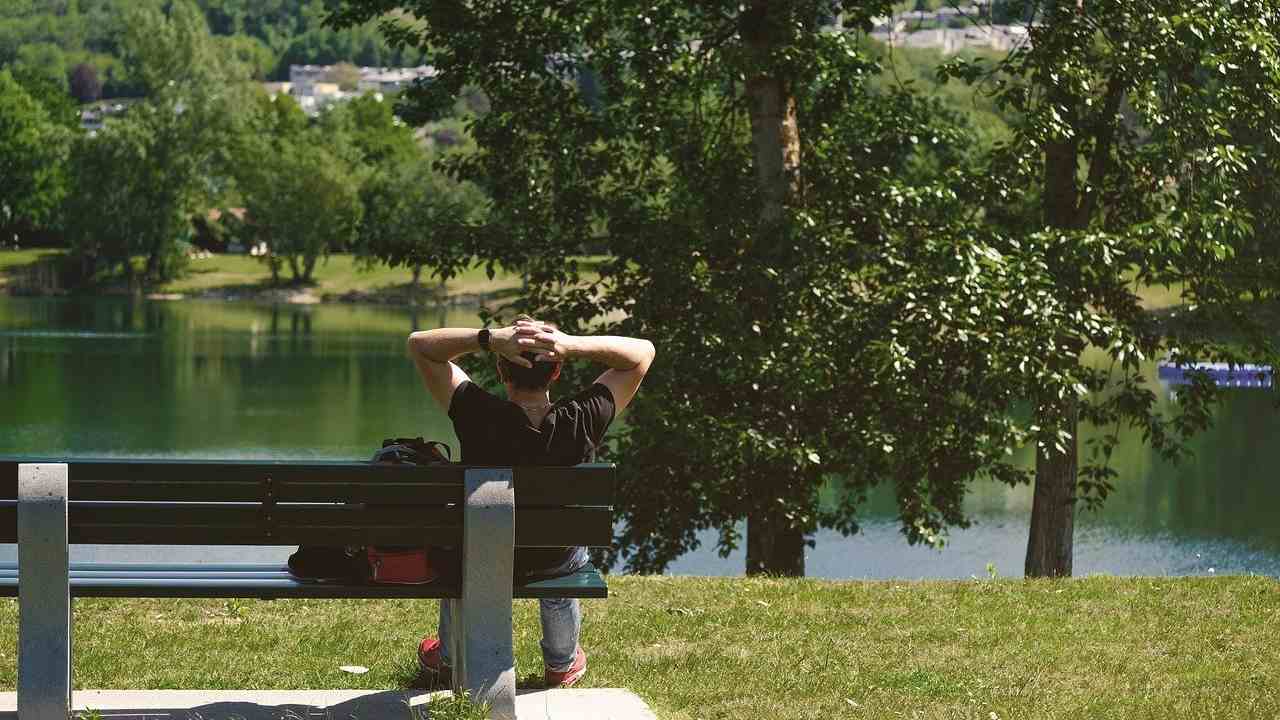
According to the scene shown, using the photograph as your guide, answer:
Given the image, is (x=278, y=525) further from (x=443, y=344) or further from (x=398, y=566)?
(x=443, y=344)

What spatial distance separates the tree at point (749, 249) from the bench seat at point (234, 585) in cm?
687

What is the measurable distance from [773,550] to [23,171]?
87.8 m

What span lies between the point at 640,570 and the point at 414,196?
7391 centimetres

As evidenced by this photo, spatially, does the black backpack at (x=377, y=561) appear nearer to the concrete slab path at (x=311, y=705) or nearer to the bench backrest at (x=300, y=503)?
the bench backrest at (x=300, y=503)

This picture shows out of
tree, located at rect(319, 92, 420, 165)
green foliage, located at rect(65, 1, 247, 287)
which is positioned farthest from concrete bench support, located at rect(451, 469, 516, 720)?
tree, located at rect(319, 92, 420, 165)

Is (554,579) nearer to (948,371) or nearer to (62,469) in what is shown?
(62,469)

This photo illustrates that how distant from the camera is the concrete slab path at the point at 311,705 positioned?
18.4 ft

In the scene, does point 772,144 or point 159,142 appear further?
point 159,142

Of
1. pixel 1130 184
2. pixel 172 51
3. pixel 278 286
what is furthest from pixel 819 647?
pixel 278 286

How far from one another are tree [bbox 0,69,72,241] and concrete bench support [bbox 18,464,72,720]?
8827 centimetres

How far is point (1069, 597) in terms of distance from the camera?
Result: 29.7 ft

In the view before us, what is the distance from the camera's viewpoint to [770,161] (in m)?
14.2

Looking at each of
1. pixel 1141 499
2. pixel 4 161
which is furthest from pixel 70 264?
pixel 1141 499

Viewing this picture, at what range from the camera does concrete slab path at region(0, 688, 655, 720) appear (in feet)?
18.4
